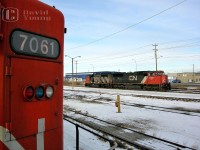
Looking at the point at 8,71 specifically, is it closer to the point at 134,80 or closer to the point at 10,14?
the point at 10,14

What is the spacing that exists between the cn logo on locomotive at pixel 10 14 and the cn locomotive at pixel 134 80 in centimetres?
4237

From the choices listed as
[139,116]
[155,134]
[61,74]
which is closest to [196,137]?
[155,134]

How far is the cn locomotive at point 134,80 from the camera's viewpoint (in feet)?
149

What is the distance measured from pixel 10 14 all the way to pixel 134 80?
47152 millimetres

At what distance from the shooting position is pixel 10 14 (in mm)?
3385

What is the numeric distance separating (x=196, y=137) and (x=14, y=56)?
752 centimetres

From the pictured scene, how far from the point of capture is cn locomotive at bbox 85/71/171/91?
4534 centimetres

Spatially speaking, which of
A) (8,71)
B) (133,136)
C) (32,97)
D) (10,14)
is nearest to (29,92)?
(32,97)

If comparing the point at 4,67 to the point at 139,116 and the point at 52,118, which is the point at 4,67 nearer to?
the point at 52,118

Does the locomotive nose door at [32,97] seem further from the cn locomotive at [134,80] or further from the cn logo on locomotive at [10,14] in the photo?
the cn locomotive at [134,80]

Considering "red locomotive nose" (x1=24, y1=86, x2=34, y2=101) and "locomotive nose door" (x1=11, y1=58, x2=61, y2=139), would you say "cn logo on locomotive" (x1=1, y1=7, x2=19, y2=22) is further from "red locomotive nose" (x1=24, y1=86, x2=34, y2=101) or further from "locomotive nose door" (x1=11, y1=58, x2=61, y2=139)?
"red locomotive nose" (x1=24, y1=86, x2=34, y2=101)

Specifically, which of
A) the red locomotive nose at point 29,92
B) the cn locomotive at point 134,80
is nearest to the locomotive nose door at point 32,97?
the red locomotive nose at point 29,92

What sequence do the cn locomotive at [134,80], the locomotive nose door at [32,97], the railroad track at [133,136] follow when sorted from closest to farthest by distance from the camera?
the locomotive nose door at [32,97], the railroad track at [133,136], the cn locomotive at [134,80]

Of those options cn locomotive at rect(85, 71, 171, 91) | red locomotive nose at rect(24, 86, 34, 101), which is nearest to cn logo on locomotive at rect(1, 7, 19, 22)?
red locomotive nose at rect(24, 86, 34, 101)
